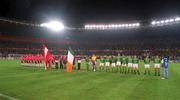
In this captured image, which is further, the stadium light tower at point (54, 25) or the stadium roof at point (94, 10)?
the stadium light tower at point (54, 25)

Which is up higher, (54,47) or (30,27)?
(30,27)

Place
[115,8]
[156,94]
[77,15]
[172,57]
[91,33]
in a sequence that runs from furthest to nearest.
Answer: [91,33] → [77,15] → [115,8] → [172,57] → [156,94]

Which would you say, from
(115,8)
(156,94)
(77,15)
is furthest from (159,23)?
(156,94)

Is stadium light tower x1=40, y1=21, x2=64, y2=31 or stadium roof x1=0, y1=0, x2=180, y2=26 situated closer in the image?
stadium roof x1=0, y1=0, x2=180, y2=26

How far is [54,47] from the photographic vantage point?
83.2m

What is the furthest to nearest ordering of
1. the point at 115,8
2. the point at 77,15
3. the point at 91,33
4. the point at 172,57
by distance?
the point at 91,33 < the point at 77,15 < the point at 115,8 < the point at 172,57

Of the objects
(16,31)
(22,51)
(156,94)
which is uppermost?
(16,31)

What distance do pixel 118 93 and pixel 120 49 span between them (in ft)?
214

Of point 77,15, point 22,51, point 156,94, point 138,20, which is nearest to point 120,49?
point 138,20

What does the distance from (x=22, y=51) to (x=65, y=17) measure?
16564 mm

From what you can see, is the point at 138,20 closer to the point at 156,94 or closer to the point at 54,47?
the point at 54,47

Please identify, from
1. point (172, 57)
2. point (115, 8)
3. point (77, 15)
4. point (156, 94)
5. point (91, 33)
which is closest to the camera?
point (156, 94)

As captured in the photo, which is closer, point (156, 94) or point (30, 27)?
point (156, 94)

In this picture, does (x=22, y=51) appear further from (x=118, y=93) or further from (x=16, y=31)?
(x=118, y=93)
